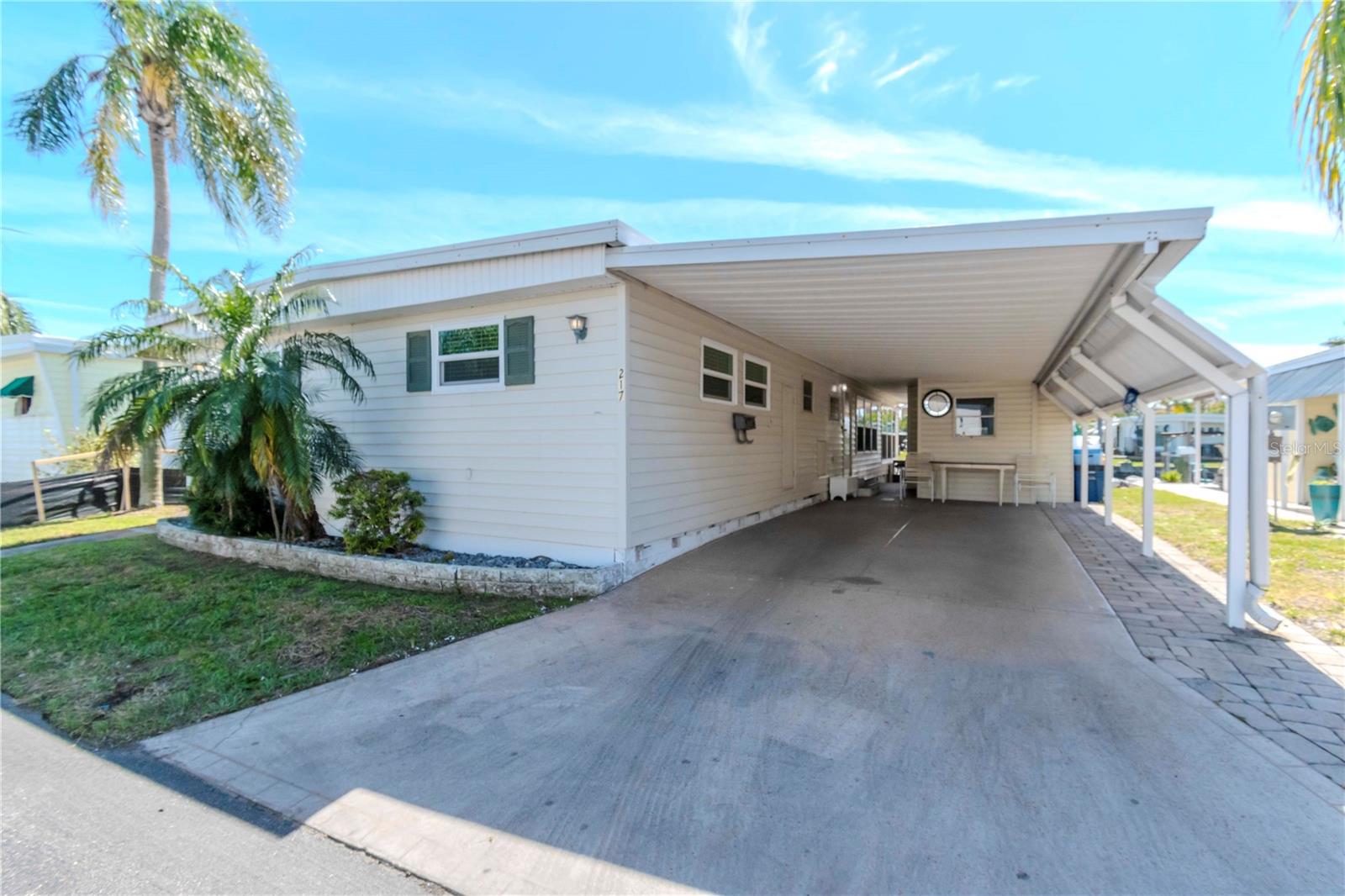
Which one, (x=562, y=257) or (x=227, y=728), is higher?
(x=562, y=257)

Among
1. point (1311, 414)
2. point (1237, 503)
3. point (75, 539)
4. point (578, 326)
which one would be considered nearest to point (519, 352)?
point (578, 326)

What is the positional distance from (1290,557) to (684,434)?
269 inches

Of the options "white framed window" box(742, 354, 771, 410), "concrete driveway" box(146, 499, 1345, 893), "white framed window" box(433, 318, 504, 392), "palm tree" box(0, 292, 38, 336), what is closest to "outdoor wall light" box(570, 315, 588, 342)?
"white framed window" box(433, 318, 504, 392)

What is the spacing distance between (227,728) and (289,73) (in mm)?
12805

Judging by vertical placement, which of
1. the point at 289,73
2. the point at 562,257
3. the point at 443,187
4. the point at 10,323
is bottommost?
the point at 562,257

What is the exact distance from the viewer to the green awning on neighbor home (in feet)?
43.1

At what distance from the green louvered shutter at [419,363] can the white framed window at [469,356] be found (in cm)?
12

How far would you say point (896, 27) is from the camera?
6.86 metres

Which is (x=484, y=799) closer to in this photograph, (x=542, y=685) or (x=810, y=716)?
(x=542, y=685)

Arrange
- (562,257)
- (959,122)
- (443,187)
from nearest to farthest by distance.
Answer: (562,257) < (959,122) < (443,187)

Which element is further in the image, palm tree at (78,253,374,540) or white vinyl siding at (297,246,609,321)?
palm tree at (78,253,374,540)

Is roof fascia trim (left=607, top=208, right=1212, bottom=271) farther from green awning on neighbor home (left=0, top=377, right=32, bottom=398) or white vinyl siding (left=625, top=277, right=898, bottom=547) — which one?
green awning on neighbor home (left=0, top=377, right=32, bottom=398)

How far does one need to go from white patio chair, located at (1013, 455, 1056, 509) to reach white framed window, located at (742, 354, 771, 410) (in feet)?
20.6

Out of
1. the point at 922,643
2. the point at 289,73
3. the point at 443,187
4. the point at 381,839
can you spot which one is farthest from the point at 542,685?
the point at 289,73
